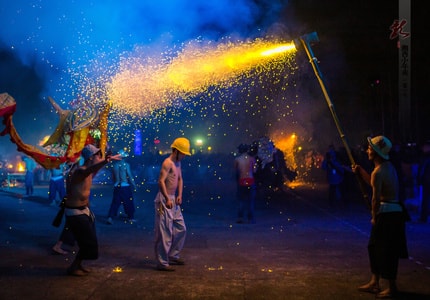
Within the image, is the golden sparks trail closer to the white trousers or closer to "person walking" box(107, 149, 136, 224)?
"person walking" box(107, 149, 136, 224)

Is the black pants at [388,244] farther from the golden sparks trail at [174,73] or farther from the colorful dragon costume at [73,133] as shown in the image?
the golden sparks trail at [174,73]

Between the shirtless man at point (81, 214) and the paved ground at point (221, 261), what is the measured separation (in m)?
0.28

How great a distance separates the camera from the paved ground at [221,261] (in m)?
5.19

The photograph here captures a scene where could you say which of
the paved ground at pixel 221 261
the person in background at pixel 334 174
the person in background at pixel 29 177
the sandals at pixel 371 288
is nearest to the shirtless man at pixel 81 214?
the paved ground at pixel 221 261

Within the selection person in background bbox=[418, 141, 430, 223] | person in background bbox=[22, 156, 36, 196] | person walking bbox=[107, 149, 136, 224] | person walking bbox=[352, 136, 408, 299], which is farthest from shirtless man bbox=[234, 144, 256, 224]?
person in background bbox=[22, 156, 36, 196]

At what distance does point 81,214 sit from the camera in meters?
5.83

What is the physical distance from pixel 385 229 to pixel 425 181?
5.97 metres

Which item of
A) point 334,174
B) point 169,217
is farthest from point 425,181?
point 169,217

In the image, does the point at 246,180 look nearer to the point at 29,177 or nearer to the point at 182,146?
the point at 182,146

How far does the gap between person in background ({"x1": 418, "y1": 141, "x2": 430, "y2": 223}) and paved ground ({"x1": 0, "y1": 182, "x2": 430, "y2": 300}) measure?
1.62 feet

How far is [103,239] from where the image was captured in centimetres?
852

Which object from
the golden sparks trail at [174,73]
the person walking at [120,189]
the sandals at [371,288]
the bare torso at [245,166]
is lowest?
the sandals at [371,288]

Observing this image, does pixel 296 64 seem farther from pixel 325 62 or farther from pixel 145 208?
pixel 145 208

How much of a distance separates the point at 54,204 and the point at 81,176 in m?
9.52
